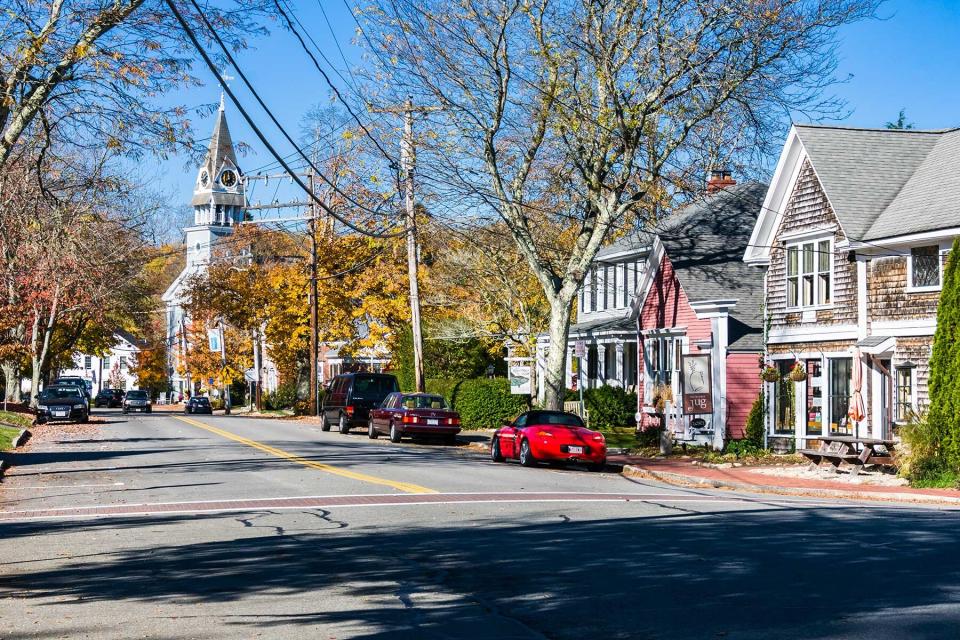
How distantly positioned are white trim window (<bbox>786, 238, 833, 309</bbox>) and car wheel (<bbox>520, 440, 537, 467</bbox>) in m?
8.60

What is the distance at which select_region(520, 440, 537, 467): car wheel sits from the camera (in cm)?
2661

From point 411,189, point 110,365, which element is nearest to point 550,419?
point 411,189

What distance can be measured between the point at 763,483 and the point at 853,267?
299 inches

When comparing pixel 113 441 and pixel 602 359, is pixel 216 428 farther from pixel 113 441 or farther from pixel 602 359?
pixel 602 359

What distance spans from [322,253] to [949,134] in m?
36.8

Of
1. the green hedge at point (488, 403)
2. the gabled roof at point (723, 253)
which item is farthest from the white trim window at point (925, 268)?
the green hedge at point (488, 403)

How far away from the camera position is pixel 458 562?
11.5 metres

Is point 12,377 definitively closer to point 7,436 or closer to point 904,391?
point 7,436

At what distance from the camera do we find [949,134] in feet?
101

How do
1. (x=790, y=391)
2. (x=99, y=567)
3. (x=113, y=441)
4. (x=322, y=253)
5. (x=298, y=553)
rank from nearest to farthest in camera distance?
1. (x=99, y=567)
2. (x=298, y=553)
3. (x=790, y=391)
4. (x=113, y=441)
5. (x=322, y=253)

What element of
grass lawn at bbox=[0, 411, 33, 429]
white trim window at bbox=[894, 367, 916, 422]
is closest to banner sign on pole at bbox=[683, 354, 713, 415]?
white trim window at bbox=[894, 367, 916, 422]

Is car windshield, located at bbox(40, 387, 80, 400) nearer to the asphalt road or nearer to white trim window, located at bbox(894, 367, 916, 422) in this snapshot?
the asphalt road

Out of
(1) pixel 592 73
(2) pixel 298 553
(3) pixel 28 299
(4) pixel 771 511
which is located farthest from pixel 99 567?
(3) pixel 28 299

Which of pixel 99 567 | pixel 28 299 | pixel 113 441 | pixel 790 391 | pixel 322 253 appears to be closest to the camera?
pixel 99 567
